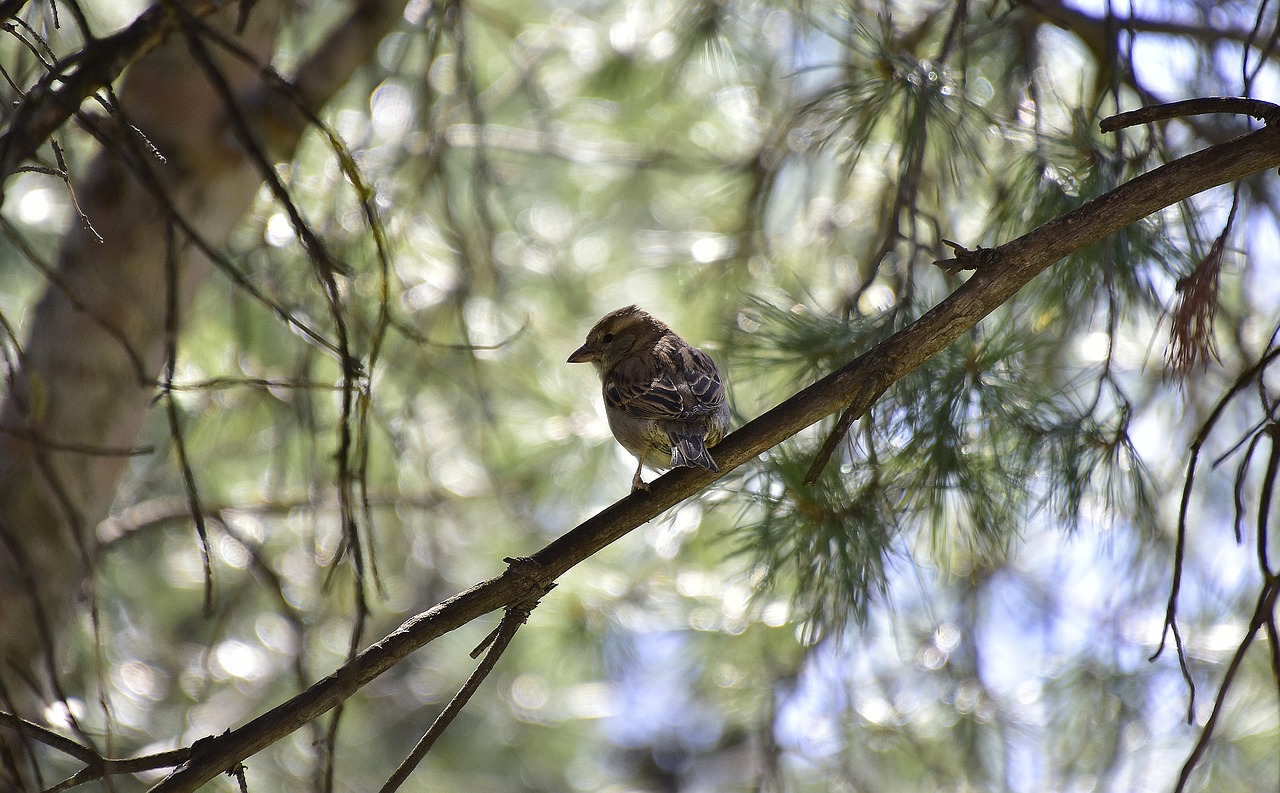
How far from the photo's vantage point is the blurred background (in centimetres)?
233

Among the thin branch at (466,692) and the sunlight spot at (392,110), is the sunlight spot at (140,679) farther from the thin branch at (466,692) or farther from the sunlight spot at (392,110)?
the thin branch at (466,692)

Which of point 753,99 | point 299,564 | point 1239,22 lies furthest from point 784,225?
point 299,564

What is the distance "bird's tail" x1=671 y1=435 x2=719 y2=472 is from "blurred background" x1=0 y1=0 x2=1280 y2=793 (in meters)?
0.15

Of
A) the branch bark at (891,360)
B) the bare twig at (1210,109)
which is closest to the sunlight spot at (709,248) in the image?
the branch bark at (891,360)

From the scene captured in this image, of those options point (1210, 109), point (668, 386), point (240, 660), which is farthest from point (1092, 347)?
point (240, 660)

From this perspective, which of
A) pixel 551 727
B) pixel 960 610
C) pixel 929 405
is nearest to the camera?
pixel 929 405

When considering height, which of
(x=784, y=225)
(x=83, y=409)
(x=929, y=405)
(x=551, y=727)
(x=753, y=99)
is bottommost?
(x=929, y=405)

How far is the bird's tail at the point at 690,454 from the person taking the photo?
1968 mm

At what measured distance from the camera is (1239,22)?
3.30m

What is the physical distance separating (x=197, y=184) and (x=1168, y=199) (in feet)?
8.37

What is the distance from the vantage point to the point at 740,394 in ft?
12.0

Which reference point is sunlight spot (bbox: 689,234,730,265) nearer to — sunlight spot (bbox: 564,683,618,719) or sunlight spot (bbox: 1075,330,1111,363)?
sunlight spot (bbox: 1075,330,1111,363)

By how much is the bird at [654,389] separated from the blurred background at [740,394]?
203 millimetres

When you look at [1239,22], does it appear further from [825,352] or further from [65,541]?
[65,541]
